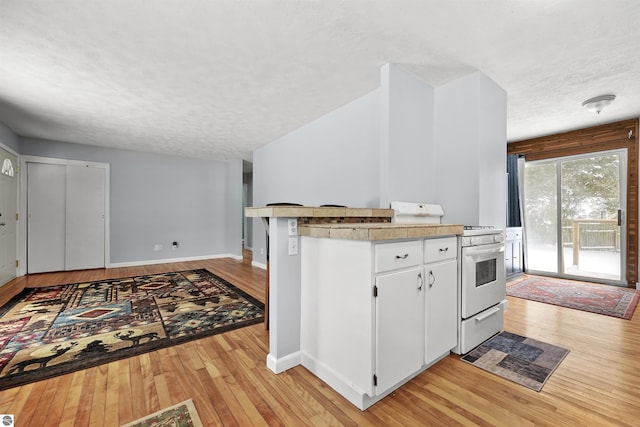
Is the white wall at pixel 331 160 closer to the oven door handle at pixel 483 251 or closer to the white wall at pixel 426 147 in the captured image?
the white wall at pixel 426 147

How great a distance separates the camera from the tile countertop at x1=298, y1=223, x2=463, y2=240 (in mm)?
1538

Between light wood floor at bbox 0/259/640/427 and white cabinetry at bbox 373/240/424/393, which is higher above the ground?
white cabinetry at bbox 373/240/424/393

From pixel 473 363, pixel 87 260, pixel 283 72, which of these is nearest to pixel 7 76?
pixel 283 72

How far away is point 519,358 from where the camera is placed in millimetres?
2150

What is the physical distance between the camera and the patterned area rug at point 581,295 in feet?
10.9

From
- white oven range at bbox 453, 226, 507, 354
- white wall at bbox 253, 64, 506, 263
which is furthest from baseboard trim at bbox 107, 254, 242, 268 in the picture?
white oven range at bbox 453, 226, 507, 354

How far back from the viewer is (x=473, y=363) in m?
2.06

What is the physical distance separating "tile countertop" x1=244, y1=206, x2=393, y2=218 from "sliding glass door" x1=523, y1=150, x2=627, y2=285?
4562 millimetres

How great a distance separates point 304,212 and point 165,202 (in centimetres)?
558

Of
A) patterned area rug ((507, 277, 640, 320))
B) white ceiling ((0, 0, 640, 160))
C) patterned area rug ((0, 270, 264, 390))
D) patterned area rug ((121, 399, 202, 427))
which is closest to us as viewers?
patterned area rug ((121, 399, 202, 427))

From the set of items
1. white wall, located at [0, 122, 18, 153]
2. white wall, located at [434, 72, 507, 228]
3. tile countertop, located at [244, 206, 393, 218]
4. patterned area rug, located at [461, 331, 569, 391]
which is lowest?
patterned area rug, located at [461, 331, 569, 391]

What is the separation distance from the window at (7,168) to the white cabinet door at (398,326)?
5895 millimetres

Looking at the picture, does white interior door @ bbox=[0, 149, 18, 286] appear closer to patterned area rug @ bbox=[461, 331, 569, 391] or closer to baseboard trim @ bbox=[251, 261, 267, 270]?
baseboard trim @ bbox=[251, 261, 267, 270]

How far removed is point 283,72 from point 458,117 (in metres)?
1.88
